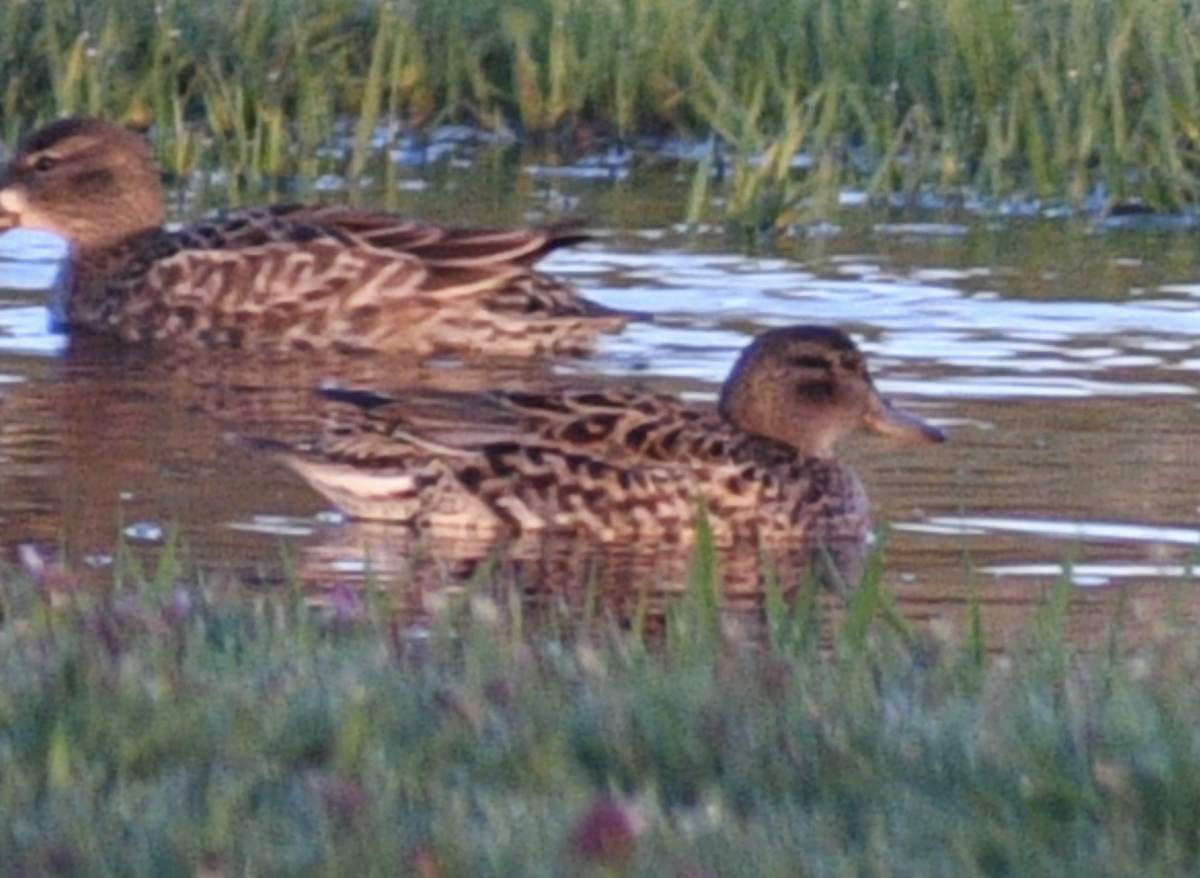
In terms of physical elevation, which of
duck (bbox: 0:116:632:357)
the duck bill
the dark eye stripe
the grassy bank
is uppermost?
the grassy bank

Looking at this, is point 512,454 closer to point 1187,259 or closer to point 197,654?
point 197,654

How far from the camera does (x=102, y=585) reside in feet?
23.5

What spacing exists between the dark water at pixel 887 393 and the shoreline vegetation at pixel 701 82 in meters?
0.34

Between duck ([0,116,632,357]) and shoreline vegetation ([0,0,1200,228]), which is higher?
shoreline vegetation ([0,0,1200,228])

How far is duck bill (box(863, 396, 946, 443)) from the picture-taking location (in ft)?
29.6

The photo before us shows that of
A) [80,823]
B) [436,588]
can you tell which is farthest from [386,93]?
[80,823]

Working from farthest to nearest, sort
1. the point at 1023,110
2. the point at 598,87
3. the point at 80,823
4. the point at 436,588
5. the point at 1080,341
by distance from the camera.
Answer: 1. the point at 598,87
2. the point at 1023,110
3. the point at 1080,341
4. the point at 436,588
5. the point at 80,823

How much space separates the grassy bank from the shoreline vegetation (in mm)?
7544

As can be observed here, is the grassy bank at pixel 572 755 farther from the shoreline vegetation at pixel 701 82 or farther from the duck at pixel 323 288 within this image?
the shoreline vegetation at pixel 701 82

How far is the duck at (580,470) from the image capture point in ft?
28.6

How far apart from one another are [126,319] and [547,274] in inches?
54.7

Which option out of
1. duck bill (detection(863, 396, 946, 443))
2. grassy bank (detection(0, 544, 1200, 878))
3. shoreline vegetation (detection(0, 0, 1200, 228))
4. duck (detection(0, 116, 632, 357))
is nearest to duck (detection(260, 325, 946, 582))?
duck bill (detection(863, 396, 946, 443))

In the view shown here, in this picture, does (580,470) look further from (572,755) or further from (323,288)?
(572,755)

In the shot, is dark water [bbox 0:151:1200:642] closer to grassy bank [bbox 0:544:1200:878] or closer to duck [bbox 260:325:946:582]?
duck [bbox 260:325:946:582]
